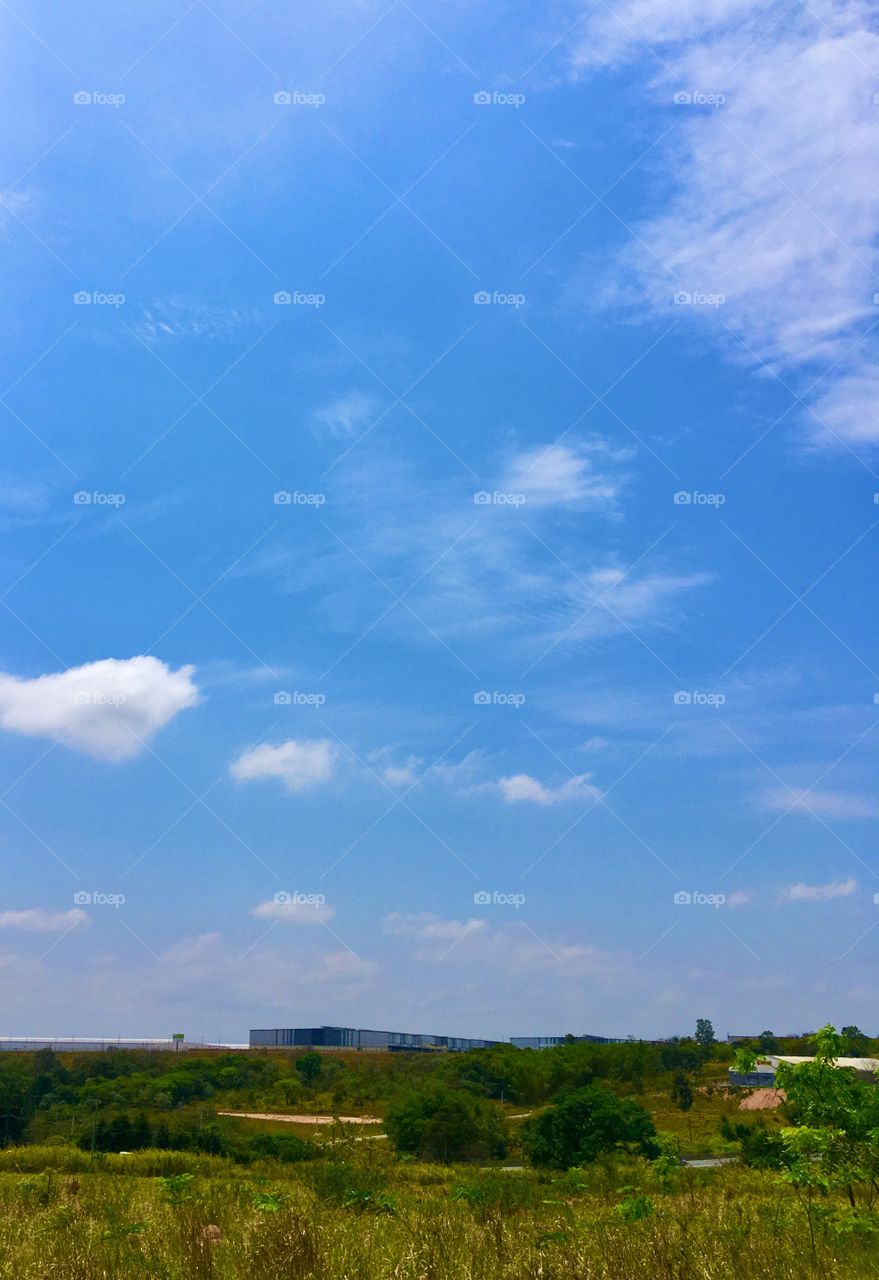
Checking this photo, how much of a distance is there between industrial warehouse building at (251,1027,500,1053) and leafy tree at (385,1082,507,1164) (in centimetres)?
10357

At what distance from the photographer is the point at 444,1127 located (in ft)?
133

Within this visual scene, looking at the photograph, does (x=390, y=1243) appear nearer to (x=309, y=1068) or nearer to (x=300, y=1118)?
(x=300, y=1118)

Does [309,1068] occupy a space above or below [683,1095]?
below

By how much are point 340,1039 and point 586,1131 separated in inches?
4625

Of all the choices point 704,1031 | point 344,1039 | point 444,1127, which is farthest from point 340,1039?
point 444,1127

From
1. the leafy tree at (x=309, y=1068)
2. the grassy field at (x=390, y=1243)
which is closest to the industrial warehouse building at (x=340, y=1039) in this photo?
the leafy tree at (x=309, y=1068)

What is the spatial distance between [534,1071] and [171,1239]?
70987 mm

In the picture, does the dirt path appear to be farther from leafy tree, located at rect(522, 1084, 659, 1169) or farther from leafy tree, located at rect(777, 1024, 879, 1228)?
leafy tree, located at rect(777, 1024, 879, 1228)

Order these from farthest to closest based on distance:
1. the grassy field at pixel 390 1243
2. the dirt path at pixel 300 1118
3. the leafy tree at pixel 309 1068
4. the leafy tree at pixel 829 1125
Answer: the leafy tree at pixel 309 1068, the dirt path at pixel 300 1118, the leafy tree at pixel 829 1125, the grassy field at pixel 390 1243

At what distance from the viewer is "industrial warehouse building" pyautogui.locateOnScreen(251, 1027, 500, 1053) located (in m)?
143

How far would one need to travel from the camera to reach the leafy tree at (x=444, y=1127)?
39.9 m

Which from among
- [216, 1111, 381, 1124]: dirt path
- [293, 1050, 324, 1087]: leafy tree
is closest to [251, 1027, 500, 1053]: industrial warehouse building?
[293, 1050, 324, 1087]: leafy tree

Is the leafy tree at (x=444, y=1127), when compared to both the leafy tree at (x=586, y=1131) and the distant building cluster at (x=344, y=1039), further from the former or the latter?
the distant building cluster at (x=344, y=1039)

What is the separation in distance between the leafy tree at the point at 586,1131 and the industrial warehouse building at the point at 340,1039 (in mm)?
109260
